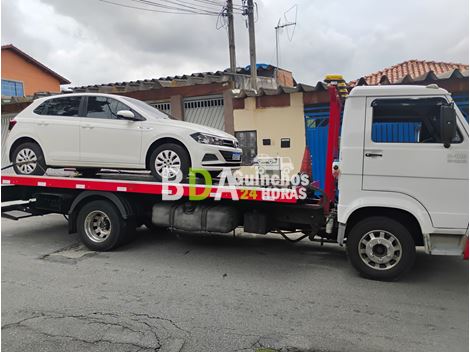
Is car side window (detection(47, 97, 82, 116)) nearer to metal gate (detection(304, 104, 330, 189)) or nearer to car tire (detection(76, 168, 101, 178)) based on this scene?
car tire (detection(76, 168, 101, 178))

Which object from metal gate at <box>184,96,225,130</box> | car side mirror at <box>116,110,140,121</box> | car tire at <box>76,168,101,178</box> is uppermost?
metal gate at <box>184,96,225,130</box>

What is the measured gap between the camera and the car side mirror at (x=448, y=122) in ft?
12.9

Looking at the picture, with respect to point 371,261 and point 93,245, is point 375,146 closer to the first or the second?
point 371,261

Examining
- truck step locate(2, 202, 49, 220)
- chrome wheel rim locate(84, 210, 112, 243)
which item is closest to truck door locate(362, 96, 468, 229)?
chrome wheel rim locate(84, 210, 112, 243)

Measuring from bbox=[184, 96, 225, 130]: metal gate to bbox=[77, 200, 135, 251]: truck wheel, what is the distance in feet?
21.2

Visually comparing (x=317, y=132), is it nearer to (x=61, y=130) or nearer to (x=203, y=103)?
(x=203, y=103)

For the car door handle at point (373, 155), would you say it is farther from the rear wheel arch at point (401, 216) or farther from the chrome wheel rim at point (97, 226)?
the chrome wheel rim at point (97, 226)

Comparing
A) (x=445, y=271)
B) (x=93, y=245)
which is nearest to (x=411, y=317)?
(x=445, y=271)

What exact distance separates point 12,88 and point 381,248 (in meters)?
23.6

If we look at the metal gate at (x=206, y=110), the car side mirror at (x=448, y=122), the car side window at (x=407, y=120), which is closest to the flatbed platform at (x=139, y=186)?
the car side window at (x=407, y=120)

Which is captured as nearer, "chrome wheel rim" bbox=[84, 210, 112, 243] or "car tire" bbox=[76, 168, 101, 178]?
"chrome wheel rim" bbox=[84, 210, 112, 243]

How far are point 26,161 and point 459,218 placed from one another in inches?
255

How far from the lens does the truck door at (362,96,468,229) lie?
4137 mm

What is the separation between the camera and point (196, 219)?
537 cm
